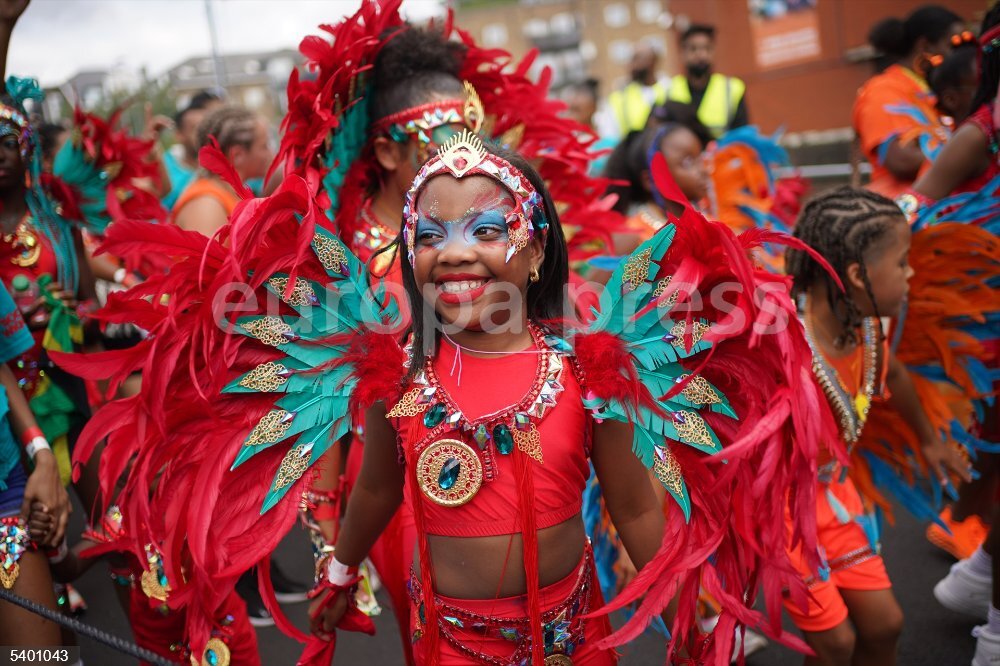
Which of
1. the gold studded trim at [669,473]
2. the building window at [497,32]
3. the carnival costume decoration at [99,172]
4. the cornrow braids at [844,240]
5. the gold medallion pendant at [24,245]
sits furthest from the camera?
the building window at [497,32]

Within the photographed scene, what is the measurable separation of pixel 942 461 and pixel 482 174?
2.18m

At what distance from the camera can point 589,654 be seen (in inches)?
91.0

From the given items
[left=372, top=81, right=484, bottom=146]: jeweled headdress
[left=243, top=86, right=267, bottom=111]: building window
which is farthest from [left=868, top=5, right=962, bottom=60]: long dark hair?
[left=243, top=86, right=267, bottom=111]: building window

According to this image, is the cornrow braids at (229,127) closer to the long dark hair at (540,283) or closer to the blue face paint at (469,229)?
the long dark hair at (540,283)

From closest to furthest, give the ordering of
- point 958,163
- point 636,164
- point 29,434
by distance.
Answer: point 29,434
point 958,163
point 636,164

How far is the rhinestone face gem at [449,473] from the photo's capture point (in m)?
2.22

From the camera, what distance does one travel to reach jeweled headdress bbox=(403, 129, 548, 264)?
223 centimetres

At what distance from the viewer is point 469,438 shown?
2.24m

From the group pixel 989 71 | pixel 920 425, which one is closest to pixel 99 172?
pixel 920 425

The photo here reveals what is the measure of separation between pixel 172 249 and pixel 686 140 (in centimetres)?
360

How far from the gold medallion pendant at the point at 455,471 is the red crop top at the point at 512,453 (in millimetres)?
20

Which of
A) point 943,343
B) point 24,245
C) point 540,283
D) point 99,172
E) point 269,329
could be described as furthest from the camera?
point 99,172

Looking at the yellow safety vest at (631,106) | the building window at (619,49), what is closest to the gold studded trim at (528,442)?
the yellow safety vest at (631,106)

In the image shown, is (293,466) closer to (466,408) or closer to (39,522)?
(466,408)
